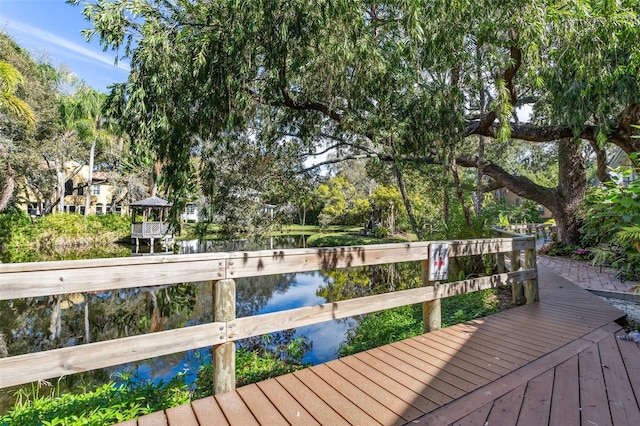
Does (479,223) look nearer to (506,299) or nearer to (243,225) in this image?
(506,299)

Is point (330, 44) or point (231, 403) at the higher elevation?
point (330, 44)

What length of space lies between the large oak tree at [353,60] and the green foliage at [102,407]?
318cm

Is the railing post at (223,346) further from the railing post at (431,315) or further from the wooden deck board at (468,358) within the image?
the railing post at (431,315)

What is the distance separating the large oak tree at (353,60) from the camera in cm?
434

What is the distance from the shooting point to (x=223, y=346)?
88.3 inches

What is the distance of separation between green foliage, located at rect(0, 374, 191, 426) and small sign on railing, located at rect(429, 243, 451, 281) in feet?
8.93

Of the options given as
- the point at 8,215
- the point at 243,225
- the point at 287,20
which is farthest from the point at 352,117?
the point at 8,215

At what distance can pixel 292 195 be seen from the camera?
344 inches

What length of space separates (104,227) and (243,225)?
17.1 meters

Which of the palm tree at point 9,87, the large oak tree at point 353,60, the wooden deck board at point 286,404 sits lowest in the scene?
the wooden deck board at point 286,404

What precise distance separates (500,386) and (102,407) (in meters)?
3.14

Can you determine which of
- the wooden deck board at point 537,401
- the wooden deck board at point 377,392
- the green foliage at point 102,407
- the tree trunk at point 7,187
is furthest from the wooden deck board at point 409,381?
the tree trunk at point 7,187

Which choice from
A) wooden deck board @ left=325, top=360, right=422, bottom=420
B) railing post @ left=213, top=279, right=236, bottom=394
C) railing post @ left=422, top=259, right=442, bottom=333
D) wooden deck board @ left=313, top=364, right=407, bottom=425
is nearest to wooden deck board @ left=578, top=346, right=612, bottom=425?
wooden deck board @ left=325, top=360, right=422, bottom=420

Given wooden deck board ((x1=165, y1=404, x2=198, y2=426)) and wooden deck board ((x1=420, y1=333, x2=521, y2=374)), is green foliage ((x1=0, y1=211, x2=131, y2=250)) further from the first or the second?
wooden deck board ((x1=420, y1=333, x2=521, y2=374))
